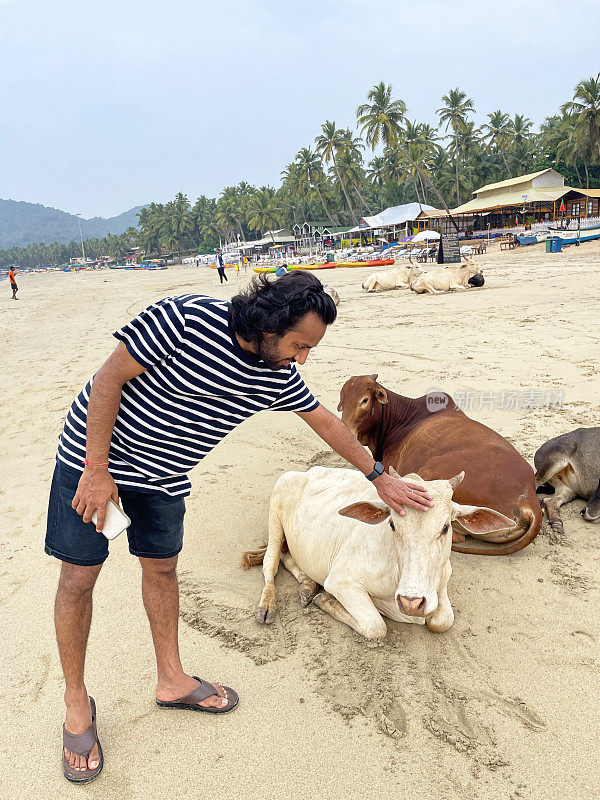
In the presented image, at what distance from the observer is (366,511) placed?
3.05m

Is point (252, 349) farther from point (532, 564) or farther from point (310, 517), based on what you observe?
point (532, 564)

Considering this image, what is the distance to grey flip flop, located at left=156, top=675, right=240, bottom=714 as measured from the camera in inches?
106

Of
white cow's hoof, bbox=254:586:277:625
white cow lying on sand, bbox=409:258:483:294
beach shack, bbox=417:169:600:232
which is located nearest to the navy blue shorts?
white cow's hoof, bbox=254:586:277:625

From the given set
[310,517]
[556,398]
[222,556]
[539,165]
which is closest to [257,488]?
[222,556]

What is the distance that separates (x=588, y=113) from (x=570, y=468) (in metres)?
47.6

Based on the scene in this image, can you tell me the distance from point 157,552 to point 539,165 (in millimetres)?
60518

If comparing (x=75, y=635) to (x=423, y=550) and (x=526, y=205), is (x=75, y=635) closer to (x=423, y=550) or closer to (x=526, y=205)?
(x=423, y=550)

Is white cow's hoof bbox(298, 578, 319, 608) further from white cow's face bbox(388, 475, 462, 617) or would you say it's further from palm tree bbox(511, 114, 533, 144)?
palm tree bbox(511, 114, 533, 144)

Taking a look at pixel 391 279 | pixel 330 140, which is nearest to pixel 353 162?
pixel 330 140

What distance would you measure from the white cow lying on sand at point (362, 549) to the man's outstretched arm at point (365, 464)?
0.29 ft

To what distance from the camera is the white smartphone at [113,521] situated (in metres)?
2.26

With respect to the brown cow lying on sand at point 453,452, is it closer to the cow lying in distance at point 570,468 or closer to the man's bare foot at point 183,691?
the cow lying in distance at point 570,468

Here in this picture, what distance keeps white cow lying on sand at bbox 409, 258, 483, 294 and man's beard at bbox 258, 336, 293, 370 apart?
15247 mm

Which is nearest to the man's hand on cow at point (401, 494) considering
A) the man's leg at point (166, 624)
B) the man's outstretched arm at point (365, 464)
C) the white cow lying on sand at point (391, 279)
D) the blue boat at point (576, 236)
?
the man's outstretched arm at point (365, 464)
